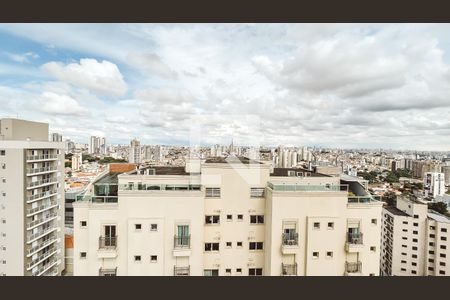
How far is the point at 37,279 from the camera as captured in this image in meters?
2.57

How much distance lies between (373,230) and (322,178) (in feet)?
4.95

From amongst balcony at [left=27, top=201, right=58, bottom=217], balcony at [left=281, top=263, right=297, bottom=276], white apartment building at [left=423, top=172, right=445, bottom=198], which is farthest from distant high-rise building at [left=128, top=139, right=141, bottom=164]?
white apartment building at [left=423, top=172, right=445, bottom=198]

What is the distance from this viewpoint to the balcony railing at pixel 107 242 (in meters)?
4.25

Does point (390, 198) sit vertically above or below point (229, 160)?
below

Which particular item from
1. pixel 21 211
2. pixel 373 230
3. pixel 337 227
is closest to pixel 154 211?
pixel 337 227

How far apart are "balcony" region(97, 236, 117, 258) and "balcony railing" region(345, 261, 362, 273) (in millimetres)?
4506

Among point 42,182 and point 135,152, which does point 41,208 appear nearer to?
point 42,182

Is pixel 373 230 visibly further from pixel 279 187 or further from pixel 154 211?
pixel 154 211

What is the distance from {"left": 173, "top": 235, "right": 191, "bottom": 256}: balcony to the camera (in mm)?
4316

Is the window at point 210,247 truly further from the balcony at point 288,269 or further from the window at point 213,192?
the balcony at point 288,269

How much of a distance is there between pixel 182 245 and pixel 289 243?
205 centimetres

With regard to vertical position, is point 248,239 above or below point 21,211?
above

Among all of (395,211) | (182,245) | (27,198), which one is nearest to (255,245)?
(182,245)

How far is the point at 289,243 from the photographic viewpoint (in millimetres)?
4453
